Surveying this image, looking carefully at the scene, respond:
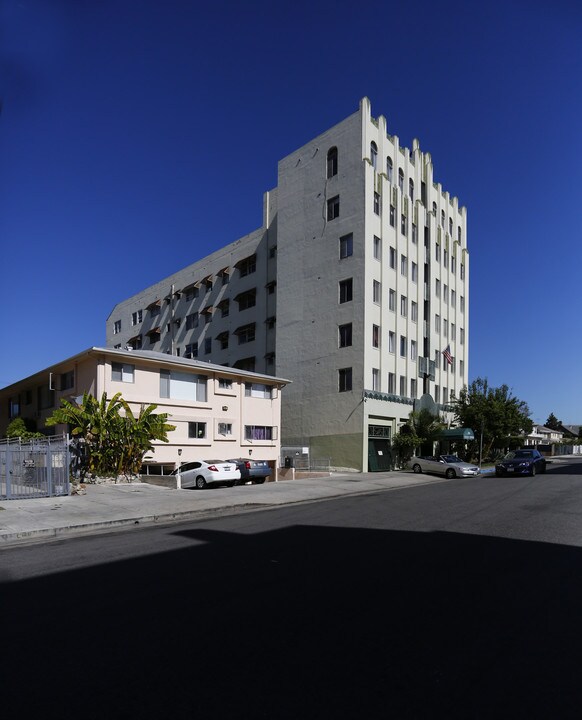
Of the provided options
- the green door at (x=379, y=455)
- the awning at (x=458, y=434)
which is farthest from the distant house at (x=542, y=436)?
the green door at (x=379, y=455)

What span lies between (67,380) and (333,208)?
73.3 feet

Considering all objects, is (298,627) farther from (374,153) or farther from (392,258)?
(374,153)

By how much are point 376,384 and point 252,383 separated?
363 inches

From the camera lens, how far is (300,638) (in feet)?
14.9

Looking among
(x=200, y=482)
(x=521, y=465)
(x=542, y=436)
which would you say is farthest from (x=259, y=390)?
(x=542, y=436)

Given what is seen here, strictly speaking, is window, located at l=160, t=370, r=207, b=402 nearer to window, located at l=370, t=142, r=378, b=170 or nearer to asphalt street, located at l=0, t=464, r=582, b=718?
asphalt street, located at l=0, t=464, r=582, b=718

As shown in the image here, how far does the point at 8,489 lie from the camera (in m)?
16.2

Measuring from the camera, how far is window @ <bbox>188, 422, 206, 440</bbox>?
28516 millimetres

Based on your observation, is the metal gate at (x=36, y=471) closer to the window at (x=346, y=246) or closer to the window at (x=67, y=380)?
the window at (x=67, y=380)

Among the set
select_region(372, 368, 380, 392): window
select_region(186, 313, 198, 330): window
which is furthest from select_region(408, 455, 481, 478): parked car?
select_region(186, 313, 198, 330): window

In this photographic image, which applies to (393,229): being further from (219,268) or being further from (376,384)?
(219,268)

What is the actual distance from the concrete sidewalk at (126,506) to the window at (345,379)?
1497 centimetres

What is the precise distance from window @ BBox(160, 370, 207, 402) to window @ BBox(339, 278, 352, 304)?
12.8 metres

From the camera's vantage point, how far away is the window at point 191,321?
55312mm
